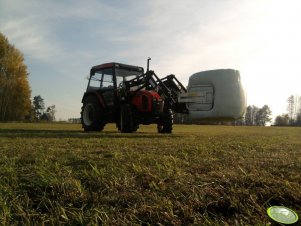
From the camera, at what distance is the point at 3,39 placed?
40.2 meters

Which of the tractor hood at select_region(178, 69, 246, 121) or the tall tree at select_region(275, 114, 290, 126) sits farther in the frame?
the tall tree at select_region(275, 114, 290, 126)

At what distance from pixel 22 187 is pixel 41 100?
113m

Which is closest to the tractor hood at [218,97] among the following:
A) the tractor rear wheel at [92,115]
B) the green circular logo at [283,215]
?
the tractor rear wheel at [92,115]

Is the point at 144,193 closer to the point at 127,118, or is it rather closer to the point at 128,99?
the point at 127,118

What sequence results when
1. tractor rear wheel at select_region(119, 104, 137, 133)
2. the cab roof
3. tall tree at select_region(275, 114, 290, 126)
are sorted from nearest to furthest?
tractor rear wheel at select_region(119, 104, 137, 133) < the cab roof < tall tree at select_region(275, 114, 290, 126)

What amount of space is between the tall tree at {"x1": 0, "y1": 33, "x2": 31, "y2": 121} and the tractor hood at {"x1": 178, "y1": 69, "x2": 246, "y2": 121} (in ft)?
118

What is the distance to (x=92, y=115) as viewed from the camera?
12148 mm

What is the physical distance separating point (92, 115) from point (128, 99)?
1.81 meters

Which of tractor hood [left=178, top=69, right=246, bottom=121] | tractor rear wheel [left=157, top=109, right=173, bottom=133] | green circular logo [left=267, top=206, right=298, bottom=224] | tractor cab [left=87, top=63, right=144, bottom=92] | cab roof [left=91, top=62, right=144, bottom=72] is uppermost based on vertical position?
cab roof [left=91, top=62, right=144, bottom=72]

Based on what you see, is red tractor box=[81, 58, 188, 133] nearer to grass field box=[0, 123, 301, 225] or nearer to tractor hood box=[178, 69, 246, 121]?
tractor hood box=[178, 69, 246, 121]

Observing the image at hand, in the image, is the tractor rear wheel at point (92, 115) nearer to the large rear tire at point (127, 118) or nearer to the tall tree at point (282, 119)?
the large rear tire at point (127, 118)

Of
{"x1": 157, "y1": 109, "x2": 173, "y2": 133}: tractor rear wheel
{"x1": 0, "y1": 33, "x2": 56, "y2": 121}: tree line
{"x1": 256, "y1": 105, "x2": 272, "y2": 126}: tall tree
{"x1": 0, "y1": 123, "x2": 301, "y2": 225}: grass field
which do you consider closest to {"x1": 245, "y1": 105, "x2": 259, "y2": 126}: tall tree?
{"x1": 256, "y1": 105, "x2": 272, "y2": 126}: tall tree

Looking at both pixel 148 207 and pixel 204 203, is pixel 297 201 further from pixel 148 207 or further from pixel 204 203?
pixel 148 207

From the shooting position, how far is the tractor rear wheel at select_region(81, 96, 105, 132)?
1164 centimetres
